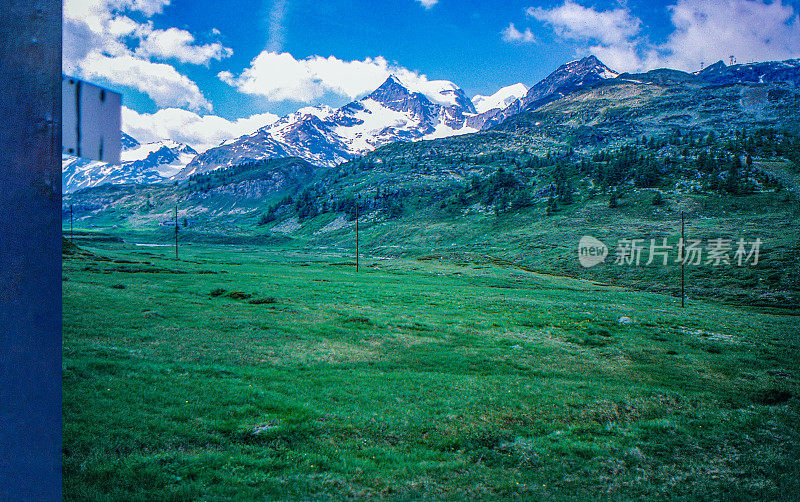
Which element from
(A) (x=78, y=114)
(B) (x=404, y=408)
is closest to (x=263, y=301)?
(B) (x=404, y=408)

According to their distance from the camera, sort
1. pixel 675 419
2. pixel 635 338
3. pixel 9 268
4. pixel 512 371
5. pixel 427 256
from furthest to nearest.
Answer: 1. pixel 427 256
2. pixel 635 338
3. pixel 512 371
4. pixel 675 419
5. pixel 9 268

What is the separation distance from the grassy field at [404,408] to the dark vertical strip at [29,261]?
667cm

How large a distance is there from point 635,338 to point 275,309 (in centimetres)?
2735

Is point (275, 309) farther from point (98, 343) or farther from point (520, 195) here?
point (520, 195)

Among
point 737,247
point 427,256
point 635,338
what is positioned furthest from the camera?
point 427,256

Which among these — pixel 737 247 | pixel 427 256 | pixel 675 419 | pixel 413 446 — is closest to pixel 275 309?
pixel 413 446

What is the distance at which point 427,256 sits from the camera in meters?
109

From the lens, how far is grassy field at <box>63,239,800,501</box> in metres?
9.57

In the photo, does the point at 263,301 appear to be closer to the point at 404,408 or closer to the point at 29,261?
the point at 404,408

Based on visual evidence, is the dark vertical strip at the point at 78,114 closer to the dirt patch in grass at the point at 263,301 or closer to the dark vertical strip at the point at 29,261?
the dark vertical strip at the point at 29,261

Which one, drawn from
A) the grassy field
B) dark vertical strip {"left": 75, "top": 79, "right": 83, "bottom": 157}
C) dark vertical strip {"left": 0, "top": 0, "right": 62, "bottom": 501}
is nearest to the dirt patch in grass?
the grassy field

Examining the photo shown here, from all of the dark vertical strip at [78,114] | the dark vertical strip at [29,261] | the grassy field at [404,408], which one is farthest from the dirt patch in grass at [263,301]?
the dark vertical strip at [78,114]

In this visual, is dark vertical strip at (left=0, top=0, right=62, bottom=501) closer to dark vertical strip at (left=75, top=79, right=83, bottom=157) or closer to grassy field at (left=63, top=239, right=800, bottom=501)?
dark vertical strip at (left=75, top=79, right=83, bottom=157)

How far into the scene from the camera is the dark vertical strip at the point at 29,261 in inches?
98.1
